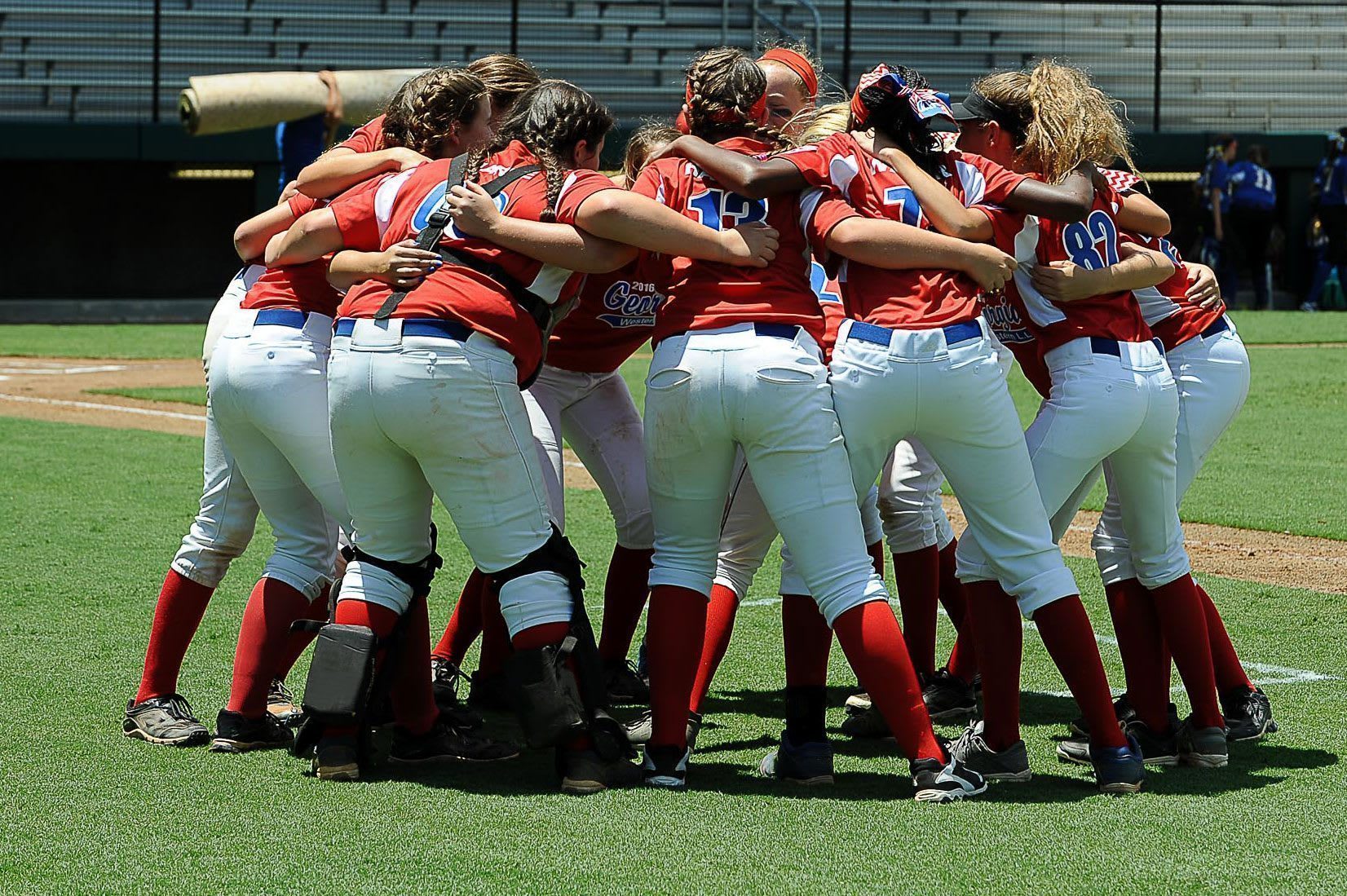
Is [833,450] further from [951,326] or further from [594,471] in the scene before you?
[594,471]

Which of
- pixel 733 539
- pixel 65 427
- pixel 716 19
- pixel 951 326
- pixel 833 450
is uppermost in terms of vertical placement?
pixel 716 19

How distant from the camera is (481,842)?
3324mm

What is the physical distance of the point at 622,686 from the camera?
4867mm

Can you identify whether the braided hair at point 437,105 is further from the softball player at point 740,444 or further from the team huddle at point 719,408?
the softball player at point 740,444

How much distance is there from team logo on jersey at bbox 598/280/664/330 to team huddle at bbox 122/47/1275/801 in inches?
23.1

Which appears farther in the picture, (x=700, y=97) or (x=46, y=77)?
(x=46, y=77)

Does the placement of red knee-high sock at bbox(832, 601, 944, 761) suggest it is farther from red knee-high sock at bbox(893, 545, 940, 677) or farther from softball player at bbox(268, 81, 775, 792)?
red knee-high sock at bbox(893, 545, 940, 677)

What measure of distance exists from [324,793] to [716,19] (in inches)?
780

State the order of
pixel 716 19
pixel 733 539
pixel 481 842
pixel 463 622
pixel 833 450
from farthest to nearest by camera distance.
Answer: pixel 716 19
pixel 463 622
pixel 733 539
pixel 833 450
pixel 481 842

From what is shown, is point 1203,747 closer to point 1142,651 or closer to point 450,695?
point 1142,651

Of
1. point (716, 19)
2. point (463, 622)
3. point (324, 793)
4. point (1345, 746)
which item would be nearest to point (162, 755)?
point (324, 793)

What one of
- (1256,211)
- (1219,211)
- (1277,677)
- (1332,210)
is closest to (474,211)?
(1277,677)

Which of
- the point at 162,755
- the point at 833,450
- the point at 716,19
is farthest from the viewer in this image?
the point at 716,19

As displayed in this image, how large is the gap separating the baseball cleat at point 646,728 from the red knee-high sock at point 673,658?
4.2 inches
